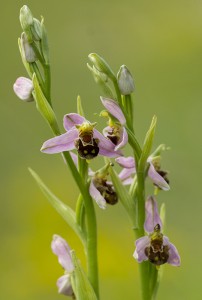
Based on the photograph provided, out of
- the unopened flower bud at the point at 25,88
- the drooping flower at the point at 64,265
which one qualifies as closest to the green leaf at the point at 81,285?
the drooping flower at the point at 64,265

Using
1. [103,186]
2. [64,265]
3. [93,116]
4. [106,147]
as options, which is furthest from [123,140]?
[93,116]

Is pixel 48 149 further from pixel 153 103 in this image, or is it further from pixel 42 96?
pixel 153 103

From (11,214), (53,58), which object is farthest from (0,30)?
(11,214)

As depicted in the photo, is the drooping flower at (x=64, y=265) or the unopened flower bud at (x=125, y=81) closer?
the unopened flower bud at (x=125, y=81)

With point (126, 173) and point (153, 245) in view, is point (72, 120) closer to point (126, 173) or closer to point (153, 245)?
point (126, 173)

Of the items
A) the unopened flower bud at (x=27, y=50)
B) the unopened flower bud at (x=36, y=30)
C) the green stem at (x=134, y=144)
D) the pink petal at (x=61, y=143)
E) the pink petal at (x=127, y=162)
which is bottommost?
the pink petal at (x=127, y=162)

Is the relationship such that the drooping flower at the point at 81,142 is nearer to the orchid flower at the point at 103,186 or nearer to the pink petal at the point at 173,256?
the orchid flower at the point at 103,186
